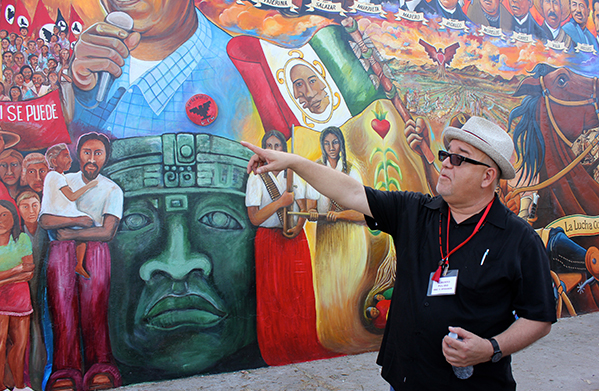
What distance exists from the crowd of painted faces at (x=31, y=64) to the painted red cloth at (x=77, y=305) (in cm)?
124

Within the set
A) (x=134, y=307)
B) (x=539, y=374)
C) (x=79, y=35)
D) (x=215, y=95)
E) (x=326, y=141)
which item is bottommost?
(x=539, y=374)

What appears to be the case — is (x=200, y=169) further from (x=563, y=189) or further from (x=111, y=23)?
(x=563, y=189)

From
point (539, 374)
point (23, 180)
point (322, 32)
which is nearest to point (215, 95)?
point (322, 32)

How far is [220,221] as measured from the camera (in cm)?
371

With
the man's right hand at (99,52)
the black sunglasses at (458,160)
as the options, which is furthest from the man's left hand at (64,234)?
the black sunglasses at (458,160)

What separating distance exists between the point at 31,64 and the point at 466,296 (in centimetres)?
356

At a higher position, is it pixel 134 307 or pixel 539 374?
pixel 134 307

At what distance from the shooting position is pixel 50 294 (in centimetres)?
320

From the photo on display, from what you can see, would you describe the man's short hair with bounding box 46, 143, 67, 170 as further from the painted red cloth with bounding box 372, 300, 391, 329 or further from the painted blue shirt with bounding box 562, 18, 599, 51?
the painted blue shirt with bounding box 562, 18, 599, 51

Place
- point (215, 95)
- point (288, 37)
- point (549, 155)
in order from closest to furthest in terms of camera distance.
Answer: point (215, 95), point (288, 37), point (549, 155)

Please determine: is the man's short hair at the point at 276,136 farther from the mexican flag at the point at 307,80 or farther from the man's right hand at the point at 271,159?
the man's right hand at the point at 271,159

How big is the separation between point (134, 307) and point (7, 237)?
3.59 feet

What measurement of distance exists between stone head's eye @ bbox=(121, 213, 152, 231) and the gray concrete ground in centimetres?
130

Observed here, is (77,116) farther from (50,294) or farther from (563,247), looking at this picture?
(563,247)
